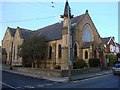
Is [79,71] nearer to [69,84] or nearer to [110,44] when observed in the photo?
[69,84]

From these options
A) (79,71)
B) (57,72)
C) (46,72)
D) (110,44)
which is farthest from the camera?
(110,44)

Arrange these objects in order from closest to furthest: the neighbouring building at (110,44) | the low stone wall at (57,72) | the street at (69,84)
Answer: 1. the street at (69,84)
2. the low stone wall at (57,72)
3. the neighbouring building at (110,44)

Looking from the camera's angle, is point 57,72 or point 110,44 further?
point 110,44

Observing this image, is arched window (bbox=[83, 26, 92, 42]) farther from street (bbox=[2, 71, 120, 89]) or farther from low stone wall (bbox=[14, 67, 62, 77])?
street (bbox=[2, 71, 120, 89])

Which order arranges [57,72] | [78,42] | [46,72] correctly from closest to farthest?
[57,72] → [46,72] → [78,42]

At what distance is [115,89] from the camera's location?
17.0 m

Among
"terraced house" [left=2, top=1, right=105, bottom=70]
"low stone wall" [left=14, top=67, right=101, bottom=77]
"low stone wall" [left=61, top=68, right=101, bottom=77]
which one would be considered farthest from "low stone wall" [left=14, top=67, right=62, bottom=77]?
"terraced house" [left=2, top=1, right=105, bottom=70]

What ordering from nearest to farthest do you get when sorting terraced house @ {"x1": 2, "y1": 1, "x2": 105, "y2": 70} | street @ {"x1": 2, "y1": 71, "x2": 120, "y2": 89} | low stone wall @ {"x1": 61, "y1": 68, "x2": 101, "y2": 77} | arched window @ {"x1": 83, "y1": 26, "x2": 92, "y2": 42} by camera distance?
street @ {"x1": 2, "y1": 71, "x2": 120, "y2": 89} < low stone wall @ {"x1": 61, "y1": 68, "x2": 101, "y2": 77} < terraced house @ {"x1": 2, "y1": 1, "x2": 105, "y2": 70} < arched window @ {"x1": 83, "y1": 26, "x2": 92, "y2": 42}

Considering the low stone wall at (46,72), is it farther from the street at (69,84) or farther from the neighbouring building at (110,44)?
the neighbouring building at (110,44)

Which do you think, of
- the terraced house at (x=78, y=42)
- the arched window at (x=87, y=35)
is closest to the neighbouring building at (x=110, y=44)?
the terraced house at (x=78, y=42)

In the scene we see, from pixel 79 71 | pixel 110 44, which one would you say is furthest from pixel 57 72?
pixel 110 44

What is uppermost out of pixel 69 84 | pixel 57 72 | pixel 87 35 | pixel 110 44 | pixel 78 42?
pixel 87 35

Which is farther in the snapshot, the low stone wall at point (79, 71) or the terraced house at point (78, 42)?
the terraced house at point (78, 42)

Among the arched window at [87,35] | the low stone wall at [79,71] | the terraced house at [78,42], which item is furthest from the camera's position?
the arched window at [87,35]
